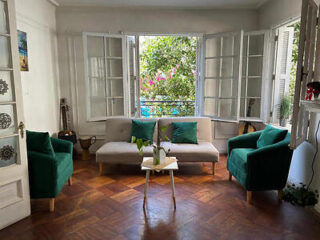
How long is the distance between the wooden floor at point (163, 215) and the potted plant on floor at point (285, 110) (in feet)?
3.68

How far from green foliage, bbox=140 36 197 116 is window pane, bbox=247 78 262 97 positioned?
2.45 meters

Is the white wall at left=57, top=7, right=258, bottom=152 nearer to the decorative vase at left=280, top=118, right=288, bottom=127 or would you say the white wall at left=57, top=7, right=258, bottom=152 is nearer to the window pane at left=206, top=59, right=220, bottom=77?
the window pane at left=206, top=59, right=220, bottom=77

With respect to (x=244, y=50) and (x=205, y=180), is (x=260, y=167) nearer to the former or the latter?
(x=205, y=180)

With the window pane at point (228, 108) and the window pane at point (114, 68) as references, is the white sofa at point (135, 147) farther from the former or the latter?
the window pane at point (114, 68)

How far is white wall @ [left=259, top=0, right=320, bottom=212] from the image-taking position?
2.59m

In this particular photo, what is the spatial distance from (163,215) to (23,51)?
2.79 m

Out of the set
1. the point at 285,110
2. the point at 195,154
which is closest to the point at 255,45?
the point at 285,110

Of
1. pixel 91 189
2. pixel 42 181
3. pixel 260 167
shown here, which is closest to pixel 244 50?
pixel 260 167

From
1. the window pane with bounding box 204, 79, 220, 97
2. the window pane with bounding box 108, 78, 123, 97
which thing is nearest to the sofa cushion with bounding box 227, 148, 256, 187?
the window pane with bounding box 204, 79, 220, 97

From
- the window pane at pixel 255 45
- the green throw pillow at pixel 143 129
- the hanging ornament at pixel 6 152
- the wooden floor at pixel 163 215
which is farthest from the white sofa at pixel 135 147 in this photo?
the window pane at pixel 255 45

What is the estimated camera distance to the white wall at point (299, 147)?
2594 mm

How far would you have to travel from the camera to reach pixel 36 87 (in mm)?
3602

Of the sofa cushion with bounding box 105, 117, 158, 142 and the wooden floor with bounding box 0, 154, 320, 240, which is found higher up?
the sofa cushion with bounding box 105, 117, 158, 142

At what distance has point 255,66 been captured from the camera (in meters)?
4.10
